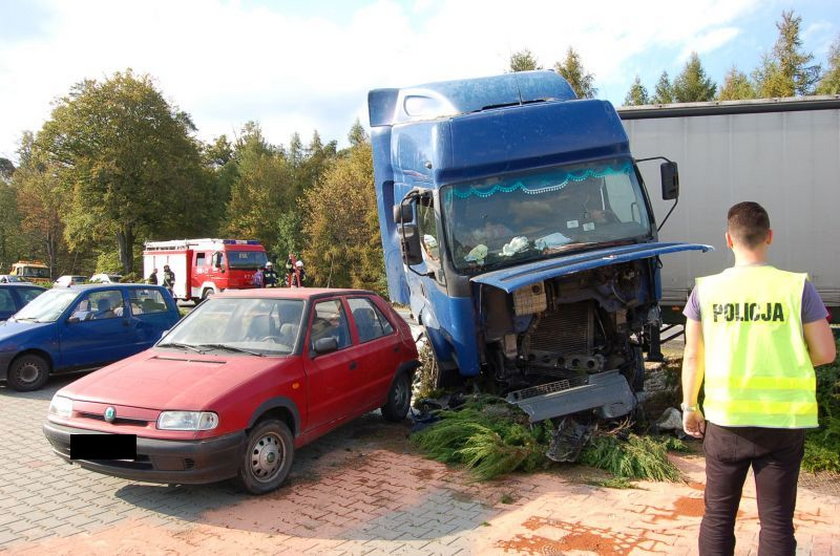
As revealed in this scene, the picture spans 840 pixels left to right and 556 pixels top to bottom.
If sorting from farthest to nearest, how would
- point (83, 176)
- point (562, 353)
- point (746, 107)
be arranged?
point (83, 176), point (746, 107), point (562, 353)

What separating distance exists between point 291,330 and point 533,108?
3.45 meters

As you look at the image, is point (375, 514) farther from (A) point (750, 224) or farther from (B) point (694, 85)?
(B) point (694, 85)

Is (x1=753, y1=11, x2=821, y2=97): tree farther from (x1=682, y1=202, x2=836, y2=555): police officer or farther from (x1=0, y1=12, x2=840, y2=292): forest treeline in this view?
(x1=682, y1=202, x2=836, y2=555): police officer

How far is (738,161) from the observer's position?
9531 millimetres

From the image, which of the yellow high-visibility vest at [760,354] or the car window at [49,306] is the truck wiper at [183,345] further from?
the car window at [49,306]

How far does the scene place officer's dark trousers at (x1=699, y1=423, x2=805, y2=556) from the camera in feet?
9.53

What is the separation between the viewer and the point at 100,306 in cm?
962

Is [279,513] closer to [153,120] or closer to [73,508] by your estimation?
[73,508]

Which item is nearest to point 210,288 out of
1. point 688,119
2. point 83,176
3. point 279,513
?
point 83,176

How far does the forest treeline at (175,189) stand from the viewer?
29.7 meters

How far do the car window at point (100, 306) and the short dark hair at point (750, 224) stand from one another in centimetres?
904

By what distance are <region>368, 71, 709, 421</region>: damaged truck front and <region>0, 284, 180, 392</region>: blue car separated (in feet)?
17.7

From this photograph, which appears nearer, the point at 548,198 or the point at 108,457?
the point at 108,457

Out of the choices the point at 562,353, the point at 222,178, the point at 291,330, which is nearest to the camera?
the point at 291,330
